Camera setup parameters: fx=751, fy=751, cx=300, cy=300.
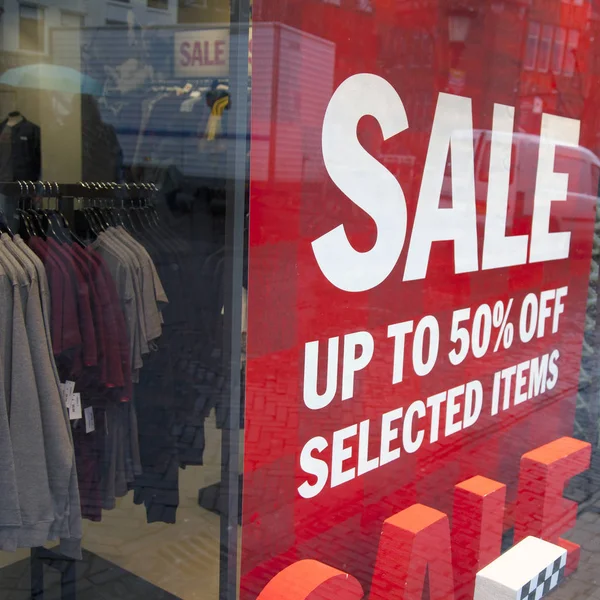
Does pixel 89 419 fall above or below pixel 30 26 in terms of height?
below

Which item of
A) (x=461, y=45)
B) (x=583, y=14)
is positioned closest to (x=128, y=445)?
(x=461, y=45)

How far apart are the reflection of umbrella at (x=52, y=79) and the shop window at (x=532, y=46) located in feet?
6.87

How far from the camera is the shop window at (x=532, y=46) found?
8.13 feet

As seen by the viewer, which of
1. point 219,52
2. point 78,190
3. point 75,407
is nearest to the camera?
point 75,407

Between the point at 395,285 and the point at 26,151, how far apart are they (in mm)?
2373

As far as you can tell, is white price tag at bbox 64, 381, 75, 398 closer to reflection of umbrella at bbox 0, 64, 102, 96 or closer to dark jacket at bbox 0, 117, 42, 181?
dark jacket at bbox 0, 117, 42, 181

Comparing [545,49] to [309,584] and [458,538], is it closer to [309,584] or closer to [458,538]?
Result: [458,538]

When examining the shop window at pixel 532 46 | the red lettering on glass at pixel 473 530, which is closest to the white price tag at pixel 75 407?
the red lettering on glass at pixel 473 530

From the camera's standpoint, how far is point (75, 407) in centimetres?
216

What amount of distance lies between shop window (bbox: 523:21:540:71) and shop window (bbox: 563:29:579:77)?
24 cm

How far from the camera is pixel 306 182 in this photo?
1770 millimetres

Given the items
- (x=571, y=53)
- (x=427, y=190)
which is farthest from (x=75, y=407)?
(x=571, y=53)

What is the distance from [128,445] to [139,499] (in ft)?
0.80

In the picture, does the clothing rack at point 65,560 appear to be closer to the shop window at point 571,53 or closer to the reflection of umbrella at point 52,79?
the reflection of umbrella at point 52,79
